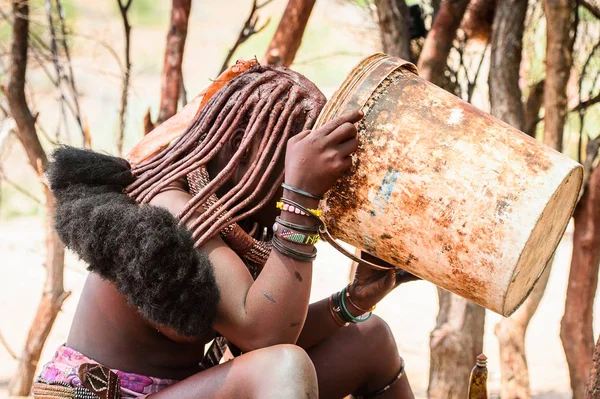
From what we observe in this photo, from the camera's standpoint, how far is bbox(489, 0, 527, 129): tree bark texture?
3.65m

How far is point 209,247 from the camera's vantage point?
200 cm

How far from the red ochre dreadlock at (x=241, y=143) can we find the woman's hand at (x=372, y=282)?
50 centimetres

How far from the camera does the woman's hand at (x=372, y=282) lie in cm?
242

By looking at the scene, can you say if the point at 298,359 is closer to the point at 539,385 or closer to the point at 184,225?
the point at 184,225

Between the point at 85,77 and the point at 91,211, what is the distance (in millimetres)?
16753

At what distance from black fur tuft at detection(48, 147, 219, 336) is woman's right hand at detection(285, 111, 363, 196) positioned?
31cm

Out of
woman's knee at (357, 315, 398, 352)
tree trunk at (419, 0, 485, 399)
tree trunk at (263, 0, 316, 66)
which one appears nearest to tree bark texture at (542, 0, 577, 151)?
tree trunk at (419, 0, 485, 399)

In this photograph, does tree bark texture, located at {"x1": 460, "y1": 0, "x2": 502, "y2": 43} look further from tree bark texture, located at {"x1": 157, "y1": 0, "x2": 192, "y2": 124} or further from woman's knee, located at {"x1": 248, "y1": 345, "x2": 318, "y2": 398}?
woman's knee, located at {"x1": 248, "y1": 345, "x2": 318, "y2": 398}

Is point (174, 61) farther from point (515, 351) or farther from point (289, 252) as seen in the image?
point (289, 252)

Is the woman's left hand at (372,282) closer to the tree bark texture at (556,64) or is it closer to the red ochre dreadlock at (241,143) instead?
the red ochre dreadlock at (241,143)

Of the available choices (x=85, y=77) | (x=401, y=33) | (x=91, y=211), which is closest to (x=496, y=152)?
(x=91, y=211)

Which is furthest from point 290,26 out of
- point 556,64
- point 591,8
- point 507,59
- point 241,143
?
point 241,143

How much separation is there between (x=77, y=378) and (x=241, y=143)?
0.77 m

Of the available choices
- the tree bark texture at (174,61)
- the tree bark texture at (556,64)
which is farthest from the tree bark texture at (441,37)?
the tree bark texture at (174,61)
